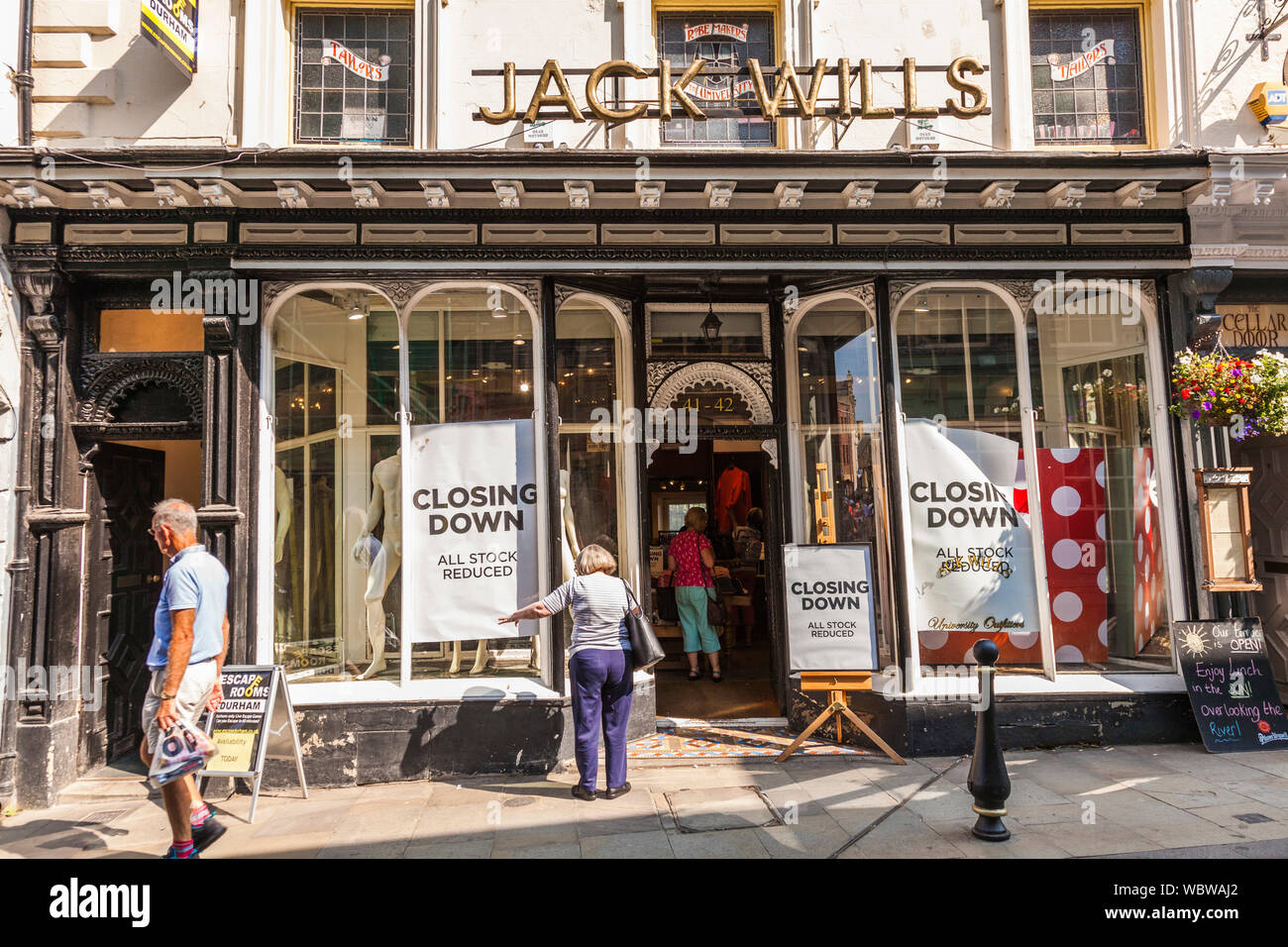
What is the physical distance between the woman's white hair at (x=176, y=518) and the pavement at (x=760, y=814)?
6.71 feet

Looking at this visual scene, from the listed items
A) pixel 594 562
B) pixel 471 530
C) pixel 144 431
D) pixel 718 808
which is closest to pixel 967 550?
pixel 718 808

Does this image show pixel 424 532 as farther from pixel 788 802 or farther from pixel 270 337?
pixel 788 802

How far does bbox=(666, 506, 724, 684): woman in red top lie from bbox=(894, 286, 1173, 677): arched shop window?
8.78 feet

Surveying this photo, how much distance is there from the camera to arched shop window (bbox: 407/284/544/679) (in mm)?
6875

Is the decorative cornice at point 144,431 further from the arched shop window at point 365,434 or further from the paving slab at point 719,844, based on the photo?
the paving slab at point 719,844

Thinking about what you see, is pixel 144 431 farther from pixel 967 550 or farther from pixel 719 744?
pixel 967 550

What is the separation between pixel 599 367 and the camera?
7.42 meters

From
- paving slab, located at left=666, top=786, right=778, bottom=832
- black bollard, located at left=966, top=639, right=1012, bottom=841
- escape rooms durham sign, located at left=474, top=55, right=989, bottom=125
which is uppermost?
escape rooms durham sign, located at left=474, top=55, right=989, bottom=125

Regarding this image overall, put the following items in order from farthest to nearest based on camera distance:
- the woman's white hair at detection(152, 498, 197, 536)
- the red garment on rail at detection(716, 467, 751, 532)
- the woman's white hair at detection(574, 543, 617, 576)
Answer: the red garment on rail at detection(716, 467, 751, 532), the woman's white hair at detection(574, 543, 617, 576), the woman's white hair at detection(152, 498, 197, 536)

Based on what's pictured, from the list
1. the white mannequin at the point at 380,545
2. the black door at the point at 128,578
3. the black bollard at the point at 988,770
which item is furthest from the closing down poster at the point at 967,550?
the black door at the point at 128,578

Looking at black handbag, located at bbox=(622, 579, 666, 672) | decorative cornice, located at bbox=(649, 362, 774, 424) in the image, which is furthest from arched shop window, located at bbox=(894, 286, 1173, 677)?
black handbag, located at bbox=(622, 579, 666, 672)

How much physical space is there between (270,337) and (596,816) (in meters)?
4.73

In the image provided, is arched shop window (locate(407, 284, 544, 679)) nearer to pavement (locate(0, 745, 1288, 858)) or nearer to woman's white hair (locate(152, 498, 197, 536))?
woman's white hair (locate(152, 498, 197, 536))

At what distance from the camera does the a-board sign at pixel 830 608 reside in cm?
638
